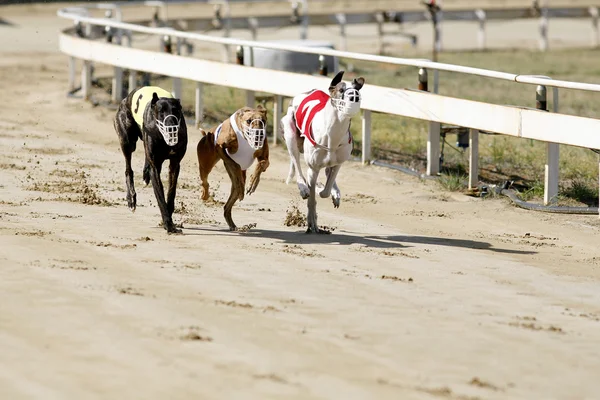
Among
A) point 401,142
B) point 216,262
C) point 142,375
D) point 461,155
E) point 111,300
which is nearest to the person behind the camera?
point 142,375

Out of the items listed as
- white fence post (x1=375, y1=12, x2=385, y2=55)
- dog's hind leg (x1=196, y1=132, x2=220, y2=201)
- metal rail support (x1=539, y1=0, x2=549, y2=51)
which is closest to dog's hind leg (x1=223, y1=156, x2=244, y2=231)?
dog's hind leg (x1=196, y1=132, x2=220, y2=201)

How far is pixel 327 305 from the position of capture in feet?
21.2

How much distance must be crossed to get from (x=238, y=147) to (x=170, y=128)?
0.48 m

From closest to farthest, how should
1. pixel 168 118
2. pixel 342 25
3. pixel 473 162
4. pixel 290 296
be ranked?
pixel 290 296 < pixel 168 118 < pixel 473 162 < pixel 342 25

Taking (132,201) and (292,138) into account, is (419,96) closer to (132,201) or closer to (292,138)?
(292,138)

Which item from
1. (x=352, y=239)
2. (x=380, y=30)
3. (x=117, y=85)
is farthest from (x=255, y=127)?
(x=380, y=30)

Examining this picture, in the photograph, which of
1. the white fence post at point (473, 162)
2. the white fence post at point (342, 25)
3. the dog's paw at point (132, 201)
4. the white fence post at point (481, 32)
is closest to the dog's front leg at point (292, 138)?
the dog's paw at point (132, 201)

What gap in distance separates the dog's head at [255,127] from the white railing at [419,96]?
2363 millimetres

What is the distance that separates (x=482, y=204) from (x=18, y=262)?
4.08m

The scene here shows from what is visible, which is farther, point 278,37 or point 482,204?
point 278,37

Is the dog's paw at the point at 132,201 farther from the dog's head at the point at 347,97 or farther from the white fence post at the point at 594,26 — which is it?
the white fence post at the point at 594,26

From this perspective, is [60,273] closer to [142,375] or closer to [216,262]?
[216,262]

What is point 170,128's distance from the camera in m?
8.20

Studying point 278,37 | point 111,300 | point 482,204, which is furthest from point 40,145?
point 278,37
